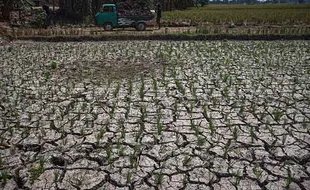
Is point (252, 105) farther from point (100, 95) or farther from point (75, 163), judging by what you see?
point (75, 163)

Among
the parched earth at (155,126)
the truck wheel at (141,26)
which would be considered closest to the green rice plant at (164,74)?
the parched earth at (155,126)

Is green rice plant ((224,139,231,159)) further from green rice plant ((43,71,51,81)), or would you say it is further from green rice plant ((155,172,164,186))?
green rice plant ((43,71,51,81))

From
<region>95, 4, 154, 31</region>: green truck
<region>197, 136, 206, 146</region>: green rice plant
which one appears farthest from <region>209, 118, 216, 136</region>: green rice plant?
<region>95, 4, 154, 31</region>: green truck

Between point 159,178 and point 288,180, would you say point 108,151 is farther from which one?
point 288,180

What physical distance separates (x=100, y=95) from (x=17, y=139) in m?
Answer: 2.02

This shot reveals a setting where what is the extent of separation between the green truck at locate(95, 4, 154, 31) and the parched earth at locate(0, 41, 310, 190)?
8.76 meters

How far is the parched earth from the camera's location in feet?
9.96

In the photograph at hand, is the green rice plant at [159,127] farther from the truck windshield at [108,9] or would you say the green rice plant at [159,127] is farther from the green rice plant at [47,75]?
the truck windshield at [108,9]

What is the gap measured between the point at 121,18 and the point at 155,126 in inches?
514

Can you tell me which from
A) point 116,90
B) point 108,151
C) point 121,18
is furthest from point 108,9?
point 108,151

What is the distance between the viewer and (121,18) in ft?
53.0

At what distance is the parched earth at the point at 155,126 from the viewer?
119 inches

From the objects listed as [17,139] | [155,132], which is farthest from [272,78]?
[17,139]

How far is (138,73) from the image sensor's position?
7238 mm
